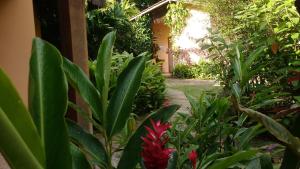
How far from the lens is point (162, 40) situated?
69.5 feet

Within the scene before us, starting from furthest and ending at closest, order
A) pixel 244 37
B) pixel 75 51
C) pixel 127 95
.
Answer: pixel 244 37 → pixel 75 51 → pixel 127 95

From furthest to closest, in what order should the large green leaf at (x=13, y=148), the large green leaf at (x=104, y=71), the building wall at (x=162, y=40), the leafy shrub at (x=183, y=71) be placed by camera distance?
1. the building wall at (x=162, y=40)
2. the leafy shrub at (x=183, y=71)
3. the large green leaf at (x=104, y=71)
4. the large green leaf at (x=13, y=148)

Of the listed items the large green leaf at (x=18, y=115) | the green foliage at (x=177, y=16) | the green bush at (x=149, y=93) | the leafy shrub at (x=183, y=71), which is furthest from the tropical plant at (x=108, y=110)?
the leafy shrub at (x=183, y=71)

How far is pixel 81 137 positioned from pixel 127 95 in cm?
18

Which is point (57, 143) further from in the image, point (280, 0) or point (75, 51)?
point (280, 0)

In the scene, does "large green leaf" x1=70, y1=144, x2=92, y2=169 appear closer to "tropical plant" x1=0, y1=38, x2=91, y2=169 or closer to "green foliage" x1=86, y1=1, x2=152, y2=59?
"tropical plant" x1=0, y1=38, x2=91, y2=169

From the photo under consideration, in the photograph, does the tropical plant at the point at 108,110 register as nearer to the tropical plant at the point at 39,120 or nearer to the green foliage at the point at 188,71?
the tropical plant at the point at 39,120

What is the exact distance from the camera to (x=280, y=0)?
5.59 m

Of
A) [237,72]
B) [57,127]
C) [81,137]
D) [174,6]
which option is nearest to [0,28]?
[237,72]

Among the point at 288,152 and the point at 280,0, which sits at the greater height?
the point at 280,0

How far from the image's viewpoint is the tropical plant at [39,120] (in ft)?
1.56

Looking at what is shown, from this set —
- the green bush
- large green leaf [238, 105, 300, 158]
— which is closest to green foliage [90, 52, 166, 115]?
the green bush

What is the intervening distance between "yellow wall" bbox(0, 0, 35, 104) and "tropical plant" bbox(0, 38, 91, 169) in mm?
3165

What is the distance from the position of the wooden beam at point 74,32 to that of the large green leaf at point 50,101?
2.02m
